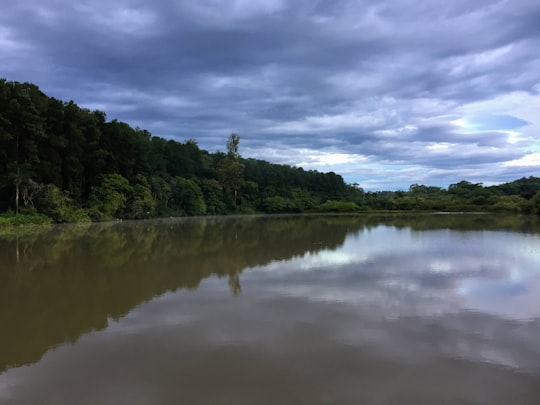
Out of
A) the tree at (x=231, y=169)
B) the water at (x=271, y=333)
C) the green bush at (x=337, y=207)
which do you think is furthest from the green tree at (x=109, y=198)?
the green bush at (x=337, y=207)

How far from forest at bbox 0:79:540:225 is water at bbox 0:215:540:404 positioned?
1817cm

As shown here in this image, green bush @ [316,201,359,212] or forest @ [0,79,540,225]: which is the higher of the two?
forest @ [0,79,540,225]

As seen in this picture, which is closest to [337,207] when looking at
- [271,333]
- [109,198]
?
[109,198]

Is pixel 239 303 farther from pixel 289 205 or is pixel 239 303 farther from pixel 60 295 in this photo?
pixel 289 205

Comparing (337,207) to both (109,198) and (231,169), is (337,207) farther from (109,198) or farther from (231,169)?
(109,198)

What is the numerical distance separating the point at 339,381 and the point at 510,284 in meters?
5.92

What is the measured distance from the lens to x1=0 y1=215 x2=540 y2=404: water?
11.8 feet

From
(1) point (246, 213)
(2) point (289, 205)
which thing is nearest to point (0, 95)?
(1) point (246, 213)

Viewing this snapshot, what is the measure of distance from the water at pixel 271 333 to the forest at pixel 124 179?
18.2m

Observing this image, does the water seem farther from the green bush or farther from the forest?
the green bush

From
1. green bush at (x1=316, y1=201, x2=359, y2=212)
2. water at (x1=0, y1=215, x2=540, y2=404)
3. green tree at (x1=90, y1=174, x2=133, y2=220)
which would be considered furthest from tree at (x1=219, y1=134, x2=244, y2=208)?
water at (x1=0, y1=215, x2=540, y2=404)

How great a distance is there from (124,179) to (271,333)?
108ft

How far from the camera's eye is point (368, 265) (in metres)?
10.5

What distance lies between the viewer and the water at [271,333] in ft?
11.8
